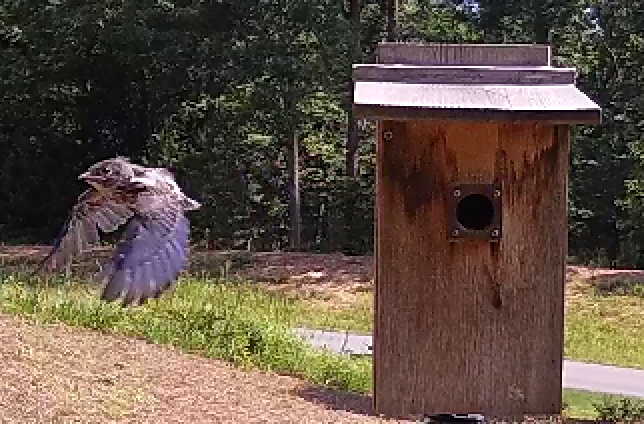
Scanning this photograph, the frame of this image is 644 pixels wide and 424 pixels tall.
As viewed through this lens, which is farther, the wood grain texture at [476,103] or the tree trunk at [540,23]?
the tree trunk at [540,23]

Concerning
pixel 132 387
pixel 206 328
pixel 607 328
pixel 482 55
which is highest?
pixel 482 55

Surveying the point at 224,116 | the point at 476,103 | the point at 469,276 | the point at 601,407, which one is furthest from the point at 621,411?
the point at 224,116

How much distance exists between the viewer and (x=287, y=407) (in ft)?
24.4

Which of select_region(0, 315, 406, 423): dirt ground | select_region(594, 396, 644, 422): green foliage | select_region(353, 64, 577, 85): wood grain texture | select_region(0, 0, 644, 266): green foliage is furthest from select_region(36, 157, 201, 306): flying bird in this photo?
select_region(0, 0, 644, 266): green foliage

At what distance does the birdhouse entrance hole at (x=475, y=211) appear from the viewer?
318cm

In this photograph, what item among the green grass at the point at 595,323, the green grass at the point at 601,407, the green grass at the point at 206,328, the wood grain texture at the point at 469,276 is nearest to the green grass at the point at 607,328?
the green grass at the point at 595,323

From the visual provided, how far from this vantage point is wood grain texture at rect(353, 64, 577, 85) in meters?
3.21

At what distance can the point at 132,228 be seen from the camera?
2.84 metres

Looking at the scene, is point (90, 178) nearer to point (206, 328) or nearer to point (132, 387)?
point (132, 387)

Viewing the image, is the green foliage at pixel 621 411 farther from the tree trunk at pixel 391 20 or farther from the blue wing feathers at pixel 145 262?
the tree trunk at pixel 391 20

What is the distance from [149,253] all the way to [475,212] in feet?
3.44

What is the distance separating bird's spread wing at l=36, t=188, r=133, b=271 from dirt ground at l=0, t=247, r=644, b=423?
11.8 feet

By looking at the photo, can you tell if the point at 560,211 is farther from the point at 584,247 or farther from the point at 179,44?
the point at 584,247

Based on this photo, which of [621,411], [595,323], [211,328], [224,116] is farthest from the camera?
[224,116]
